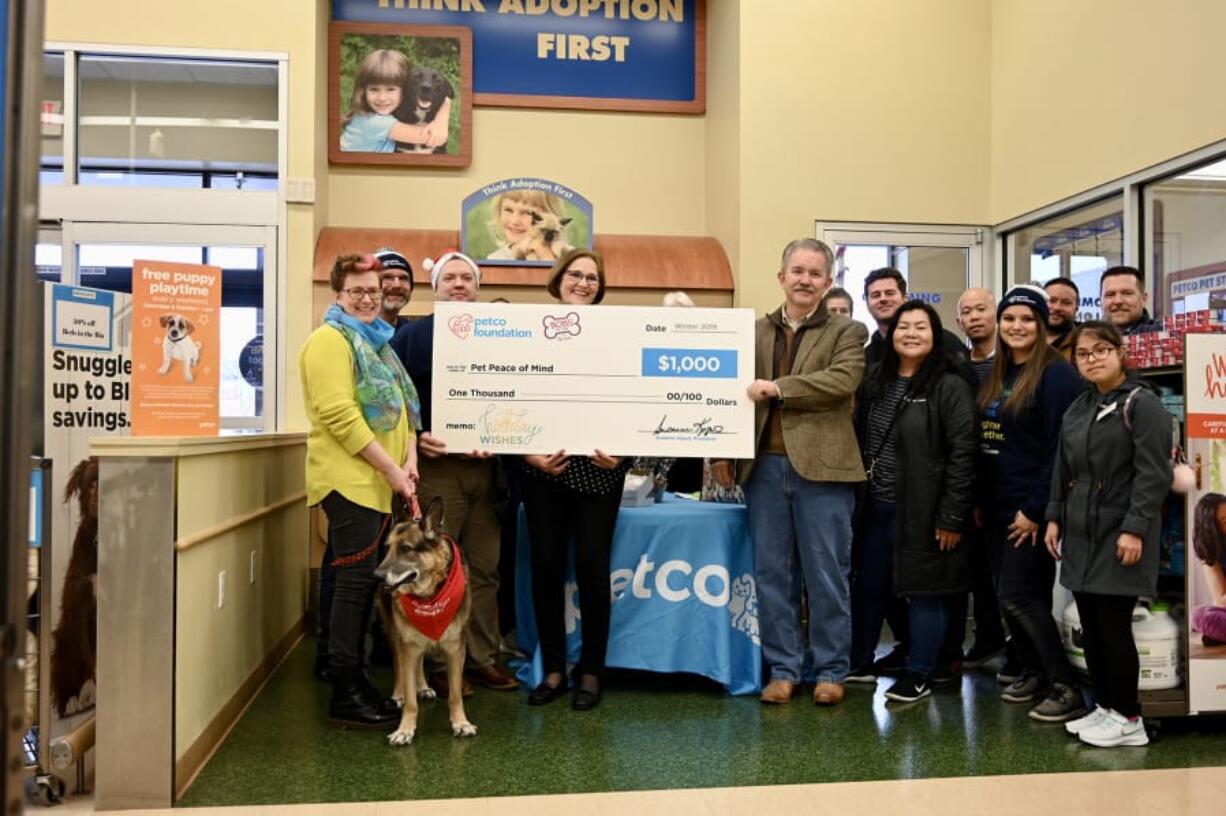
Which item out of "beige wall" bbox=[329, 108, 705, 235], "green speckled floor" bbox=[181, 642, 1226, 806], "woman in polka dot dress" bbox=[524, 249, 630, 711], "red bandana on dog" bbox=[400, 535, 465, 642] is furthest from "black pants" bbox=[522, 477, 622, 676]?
"beige wall" bbox=[329, 108, 705, 235]

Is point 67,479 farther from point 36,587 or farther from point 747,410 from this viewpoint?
point 747,410

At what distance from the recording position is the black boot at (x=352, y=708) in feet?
11.2

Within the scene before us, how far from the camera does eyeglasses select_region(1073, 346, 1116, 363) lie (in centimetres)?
327

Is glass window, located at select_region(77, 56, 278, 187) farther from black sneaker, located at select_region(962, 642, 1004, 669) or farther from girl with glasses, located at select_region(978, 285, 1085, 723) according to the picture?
black sneaker, located at select_region(962, 642, 1004, 669)

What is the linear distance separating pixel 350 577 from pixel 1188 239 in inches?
173

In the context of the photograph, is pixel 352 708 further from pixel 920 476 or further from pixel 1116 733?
pixel 1116 733

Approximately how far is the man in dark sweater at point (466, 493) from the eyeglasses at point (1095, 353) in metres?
2.21

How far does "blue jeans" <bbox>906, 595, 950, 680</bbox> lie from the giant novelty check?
97 cm

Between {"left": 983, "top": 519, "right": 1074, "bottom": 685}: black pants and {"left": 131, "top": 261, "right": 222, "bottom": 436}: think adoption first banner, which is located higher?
{"left": 131, "top": 261, "right": 222, "bottom": 436}: think adoption first banner

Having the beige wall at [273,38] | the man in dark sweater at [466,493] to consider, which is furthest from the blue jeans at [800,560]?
the beige wall at [273,38]

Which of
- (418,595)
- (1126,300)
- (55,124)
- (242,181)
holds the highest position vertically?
(55,124)

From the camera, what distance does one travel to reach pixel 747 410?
3711 mm

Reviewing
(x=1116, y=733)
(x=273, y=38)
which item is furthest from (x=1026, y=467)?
(x=273, y=38)

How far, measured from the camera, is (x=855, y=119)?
20.4 feet
